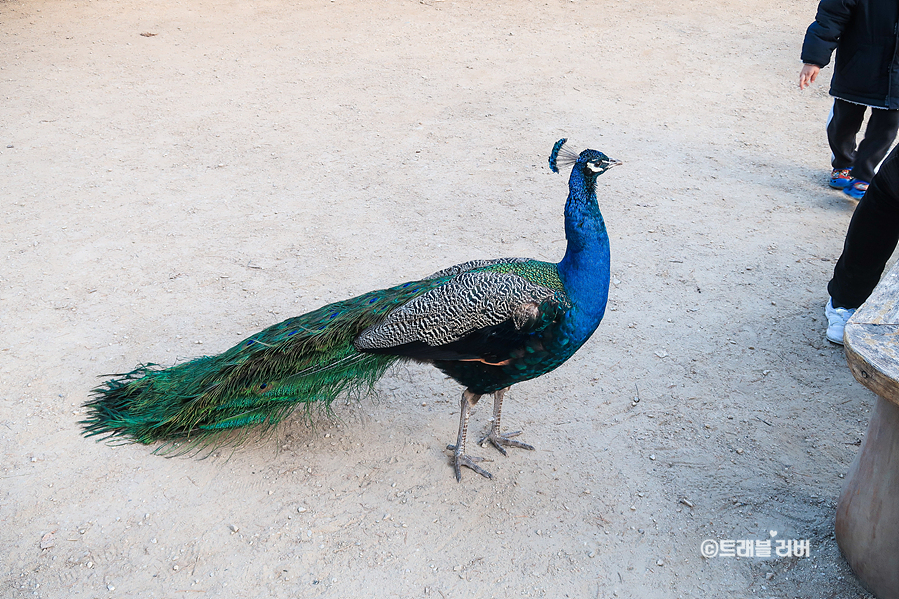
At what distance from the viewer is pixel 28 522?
9.05 ft

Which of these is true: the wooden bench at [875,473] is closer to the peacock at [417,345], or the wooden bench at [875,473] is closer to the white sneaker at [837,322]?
the peacock at [417,345]

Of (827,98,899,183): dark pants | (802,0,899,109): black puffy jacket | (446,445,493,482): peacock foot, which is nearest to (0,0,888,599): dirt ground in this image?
(446,445,493,482): peacock foot

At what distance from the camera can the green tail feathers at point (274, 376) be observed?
2.88m

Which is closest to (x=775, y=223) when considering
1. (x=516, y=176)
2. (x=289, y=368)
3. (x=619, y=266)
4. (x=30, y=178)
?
(x=619, y=266)

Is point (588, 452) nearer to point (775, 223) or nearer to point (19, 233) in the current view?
point (775, 223)

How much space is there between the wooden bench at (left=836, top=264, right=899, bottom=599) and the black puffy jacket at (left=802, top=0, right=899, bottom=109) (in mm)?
2680

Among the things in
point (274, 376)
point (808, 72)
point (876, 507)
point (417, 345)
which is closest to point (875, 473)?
point (876, 507)

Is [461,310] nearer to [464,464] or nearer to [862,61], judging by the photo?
[464,464]

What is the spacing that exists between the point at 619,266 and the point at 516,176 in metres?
1.38

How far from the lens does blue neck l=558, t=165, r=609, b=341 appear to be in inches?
107

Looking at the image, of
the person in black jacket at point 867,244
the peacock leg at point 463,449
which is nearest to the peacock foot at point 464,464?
the peacock leg at point 463,449

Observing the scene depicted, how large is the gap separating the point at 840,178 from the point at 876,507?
3644mm

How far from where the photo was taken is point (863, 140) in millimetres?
4980

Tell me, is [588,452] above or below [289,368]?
below
